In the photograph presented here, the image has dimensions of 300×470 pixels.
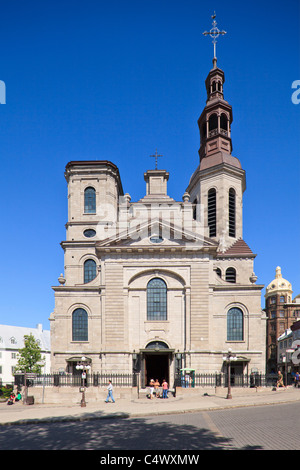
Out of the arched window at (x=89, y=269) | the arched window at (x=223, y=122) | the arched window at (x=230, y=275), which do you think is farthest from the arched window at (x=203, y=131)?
the arched window at (x=89, y=269)

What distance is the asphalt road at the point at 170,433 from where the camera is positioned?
13469mm

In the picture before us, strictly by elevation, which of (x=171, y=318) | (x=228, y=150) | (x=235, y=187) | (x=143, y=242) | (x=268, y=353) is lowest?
(x=268, y=353)

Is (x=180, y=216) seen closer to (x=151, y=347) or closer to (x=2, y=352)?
(x=151, y=347)

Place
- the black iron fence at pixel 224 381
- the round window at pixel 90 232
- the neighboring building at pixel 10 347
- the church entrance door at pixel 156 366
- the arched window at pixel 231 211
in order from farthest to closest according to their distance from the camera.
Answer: the neighboring building at pixel 10 347, the arched window at pixel 231 211, the round window at pixel 90 232, the church entrance door at pixel 156 366, the black iron fence at pixel 224 381

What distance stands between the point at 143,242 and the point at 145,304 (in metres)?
6.10

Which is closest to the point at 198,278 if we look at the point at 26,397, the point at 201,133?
the point at 26,397

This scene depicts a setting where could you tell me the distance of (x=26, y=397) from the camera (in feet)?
93.9

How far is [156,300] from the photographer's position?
3988cm

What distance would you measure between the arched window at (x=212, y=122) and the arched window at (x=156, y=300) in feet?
78.6

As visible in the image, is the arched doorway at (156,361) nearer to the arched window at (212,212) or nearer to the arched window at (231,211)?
the arched window at (212,212)

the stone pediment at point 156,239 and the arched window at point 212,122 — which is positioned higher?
the arched window at point 212,122

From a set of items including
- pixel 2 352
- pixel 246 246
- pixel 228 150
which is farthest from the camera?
pixel 2 352

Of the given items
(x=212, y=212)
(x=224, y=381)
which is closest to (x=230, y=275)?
(x=212, y=212)

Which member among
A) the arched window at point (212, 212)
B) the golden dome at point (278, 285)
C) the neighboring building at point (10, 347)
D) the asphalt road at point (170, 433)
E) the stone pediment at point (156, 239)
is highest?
the arched window at point (212, 212)
